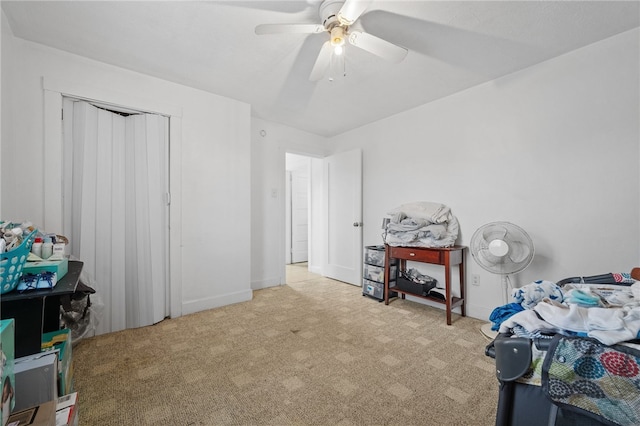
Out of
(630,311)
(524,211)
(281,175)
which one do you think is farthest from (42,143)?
(524,211)

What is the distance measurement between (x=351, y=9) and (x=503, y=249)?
6.65 feet

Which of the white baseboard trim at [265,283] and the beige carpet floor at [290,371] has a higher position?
the white baseboard trim at [265,283]

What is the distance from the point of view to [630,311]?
0.81 metres

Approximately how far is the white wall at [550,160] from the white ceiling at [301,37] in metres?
0.20

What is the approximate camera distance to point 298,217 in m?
5.61

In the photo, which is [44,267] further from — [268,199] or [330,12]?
[268,199]

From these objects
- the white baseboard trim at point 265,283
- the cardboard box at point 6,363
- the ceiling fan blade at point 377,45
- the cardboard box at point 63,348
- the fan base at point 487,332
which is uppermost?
the ceiling fan blade at point 377,45

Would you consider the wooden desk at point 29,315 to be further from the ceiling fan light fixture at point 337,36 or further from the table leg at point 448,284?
the table leg at point 448,284

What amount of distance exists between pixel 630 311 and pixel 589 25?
2050mm

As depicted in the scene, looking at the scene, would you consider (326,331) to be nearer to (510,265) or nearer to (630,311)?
(510,265)

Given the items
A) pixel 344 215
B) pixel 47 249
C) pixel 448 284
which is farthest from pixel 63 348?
pixel 344 215

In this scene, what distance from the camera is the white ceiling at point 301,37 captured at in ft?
5.37

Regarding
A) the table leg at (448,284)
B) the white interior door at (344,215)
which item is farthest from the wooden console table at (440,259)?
the white interior door at (344,215)

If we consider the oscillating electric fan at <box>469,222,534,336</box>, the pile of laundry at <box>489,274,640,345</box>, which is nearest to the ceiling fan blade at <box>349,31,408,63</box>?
the pile of laundry at <box>489,274,640,345</box>
